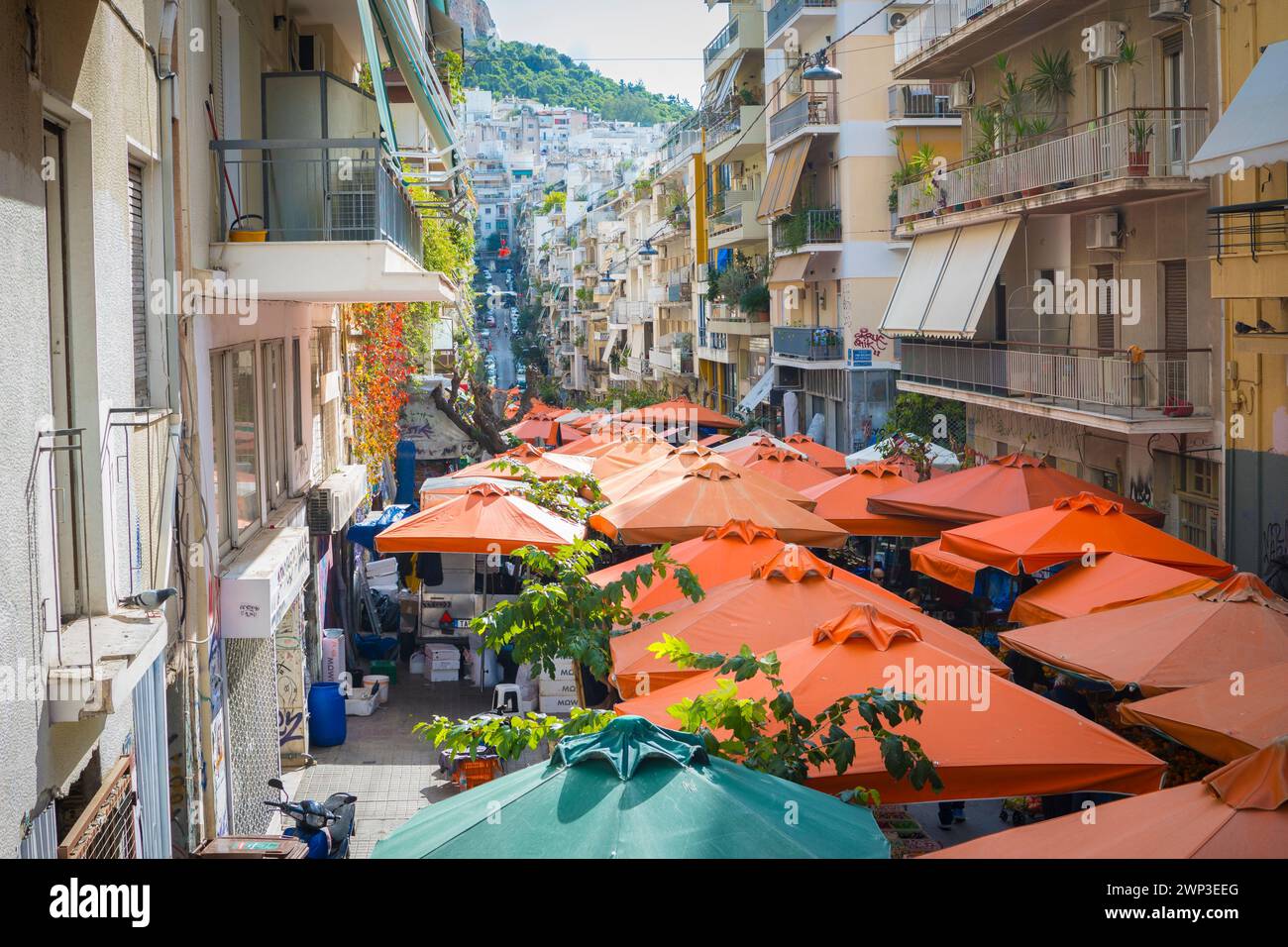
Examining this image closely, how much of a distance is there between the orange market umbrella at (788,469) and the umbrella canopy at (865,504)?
2.06m

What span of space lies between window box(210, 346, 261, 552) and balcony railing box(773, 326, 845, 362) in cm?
2674

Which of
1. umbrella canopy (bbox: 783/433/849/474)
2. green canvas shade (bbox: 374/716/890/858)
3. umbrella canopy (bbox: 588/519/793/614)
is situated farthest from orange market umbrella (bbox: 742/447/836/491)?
green canvas shade (bbox: 374/716/890/858)

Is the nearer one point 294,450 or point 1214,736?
point 1214,736

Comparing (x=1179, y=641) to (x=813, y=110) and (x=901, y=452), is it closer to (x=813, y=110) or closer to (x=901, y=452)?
(x=901, y=452)

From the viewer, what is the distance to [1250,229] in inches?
591

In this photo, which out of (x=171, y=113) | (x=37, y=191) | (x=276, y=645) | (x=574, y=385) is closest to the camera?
(x=37, y=191)

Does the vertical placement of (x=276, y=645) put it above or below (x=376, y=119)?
below

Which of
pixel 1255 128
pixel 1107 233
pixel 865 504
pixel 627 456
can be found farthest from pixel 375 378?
pixel 1255 128

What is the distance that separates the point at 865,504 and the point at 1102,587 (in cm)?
661

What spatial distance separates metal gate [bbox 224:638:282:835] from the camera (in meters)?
11.9
